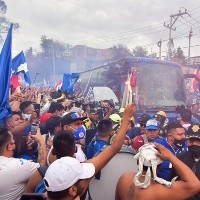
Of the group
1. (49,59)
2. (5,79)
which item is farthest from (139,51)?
(5,79)

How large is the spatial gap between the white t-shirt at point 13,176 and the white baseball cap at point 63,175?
0.78 metres

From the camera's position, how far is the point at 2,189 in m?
2.70

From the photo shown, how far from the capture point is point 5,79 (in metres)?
5.94

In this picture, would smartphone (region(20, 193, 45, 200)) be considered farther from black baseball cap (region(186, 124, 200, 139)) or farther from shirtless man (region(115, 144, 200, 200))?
black baseball cap (region(186, 124, 200, 139))

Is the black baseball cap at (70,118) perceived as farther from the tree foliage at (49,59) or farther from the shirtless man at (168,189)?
the tree foliage at (49,59)

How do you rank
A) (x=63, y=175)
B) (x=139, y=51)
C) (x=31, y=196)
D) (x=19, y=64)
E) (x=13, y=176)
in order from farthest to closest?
(x=139, y=51) < (x=19, y=64) < (x=13, y=176) < (x=31, y=196) < (x=63, y=175)

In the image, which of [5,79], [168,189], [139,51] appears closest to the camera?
[168,189]

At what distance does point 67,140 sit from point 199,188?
1.22 metres

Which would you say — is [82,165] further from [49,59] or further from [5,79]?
[49,59]

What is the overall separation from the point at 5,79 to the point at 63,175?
4.32m

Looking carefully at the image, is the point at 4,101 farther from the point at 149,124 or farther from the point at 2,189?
the point at 2,189

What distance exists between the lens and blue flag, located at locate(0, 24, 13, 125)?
5403 mm

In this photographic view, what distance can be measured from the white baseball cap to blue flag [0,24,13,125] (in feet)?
11.4

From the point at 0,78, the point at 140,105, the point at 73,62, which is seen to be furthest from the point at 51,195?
the point at 73,62
